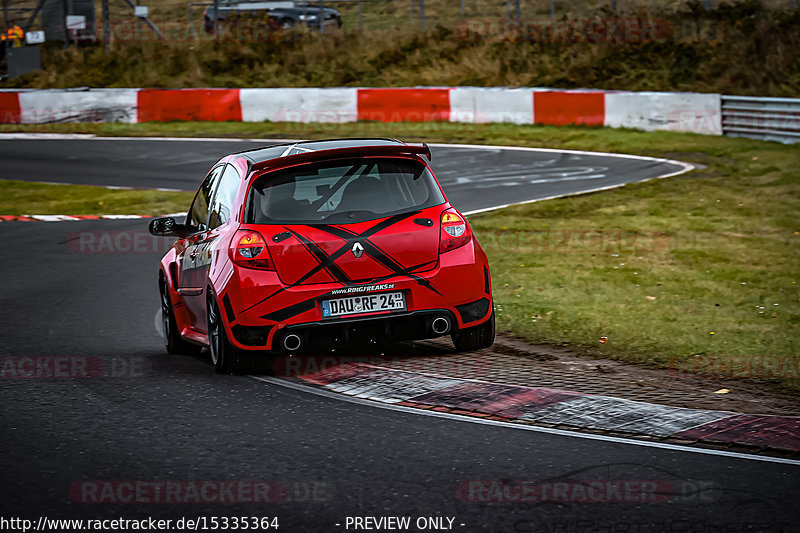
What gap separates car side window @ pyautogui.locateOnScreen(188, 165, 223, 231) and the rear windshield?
1.01 meters

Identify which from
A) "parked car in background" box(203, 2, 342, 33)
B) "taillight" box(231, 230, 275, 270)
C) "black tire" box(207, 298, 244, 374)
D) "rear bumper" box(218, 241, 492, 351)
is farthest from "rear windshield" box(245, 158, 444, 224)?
"parked car in background" box(203, 2, 342, 33)

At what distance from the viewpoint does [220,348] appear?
7.69 meters

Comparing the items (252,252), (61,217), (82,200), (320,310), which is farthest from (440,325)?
(82,200)

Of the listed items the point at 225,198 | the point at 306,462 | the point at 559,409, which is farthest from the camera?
the point at 225,198

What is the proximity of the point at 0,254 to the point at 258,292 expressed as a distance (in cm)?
793

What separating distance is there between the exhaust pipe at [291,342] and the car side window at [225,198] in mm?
1003

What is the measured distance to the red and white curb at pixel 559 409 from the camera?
19.8ft

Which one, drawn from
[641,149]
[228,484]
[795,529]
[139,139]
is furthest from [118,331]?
[139,139]

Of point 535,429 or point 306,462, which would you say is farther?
point 535,429

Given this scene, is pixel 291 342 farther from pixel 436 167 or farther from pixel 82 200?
pixel 436 167

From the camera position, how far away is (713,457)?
5.60m

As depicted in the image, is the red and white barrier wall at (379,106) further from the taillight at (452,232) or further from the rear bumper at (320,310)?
the rear bumper at (320,310)

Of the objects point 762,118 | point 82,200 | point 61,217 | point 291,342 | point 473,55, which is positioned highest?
point 473,55

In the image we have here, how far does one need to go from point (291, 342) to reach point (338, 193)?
3.50 ft
